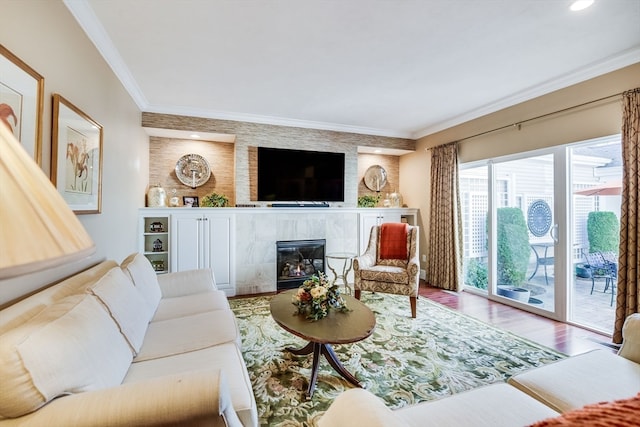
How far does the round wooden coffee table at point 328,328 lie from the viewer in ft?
5.50

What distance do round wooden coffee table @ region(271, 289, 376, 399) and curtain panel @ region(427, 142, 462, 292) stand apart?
260cm

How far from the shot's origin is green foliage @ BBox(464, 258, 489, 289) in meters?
3.98

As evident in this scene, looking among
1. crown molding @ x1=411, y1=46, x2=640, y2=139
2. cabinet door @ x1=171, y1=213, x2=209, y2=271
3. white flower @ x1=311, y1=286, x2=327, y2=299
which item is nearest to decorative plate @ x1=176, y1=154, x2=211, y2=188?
cabinet door @ x1=171, y1=213, x2=209, y2=271

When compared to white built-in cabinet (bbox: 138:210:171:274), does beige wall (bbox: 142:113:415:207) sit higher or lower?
higher

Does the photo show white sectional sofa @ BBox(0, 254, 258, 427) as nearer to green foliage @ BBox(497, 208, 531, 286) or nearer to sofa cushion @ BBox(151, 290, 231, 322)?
sofa cushion @ BBox(151, 290, 231, 322)

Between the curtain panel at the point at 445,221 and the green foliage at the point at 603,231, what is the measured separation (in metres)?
1.45

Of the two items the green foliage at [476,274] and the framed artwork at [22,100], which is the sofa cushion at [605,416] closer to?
the framed artwork at [22,100]

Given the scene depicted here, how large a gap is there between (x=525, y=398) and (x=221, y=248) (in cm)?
352

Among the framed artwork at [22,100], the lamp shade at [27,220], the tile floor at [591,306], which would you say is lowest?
the tile floor at [591,306]

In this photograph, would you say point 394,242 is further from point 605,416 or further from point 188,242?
point 605,416

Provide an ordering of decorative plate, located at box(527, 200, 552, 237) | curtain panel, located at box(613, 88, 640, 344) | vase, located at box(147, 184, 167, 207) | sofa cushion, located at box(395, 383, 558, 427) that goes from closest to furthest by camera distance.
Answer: sofa cushion, located at box(395, 383, 558, 427) → curtain panel, located at box(613, 88, 640, 344) → decorative plate, located at box(527, 200, 552, 237) → vase, located at box(147, 184, 167, 207)

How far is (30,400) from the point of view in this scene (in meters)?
0.81

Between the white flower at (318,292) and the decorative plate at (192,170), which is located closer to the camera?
the white flower at (318,292)

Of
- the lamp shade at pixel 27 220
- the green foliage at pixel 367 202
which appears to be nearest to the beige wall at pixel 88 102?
the lamp shade at pixel 27 220
